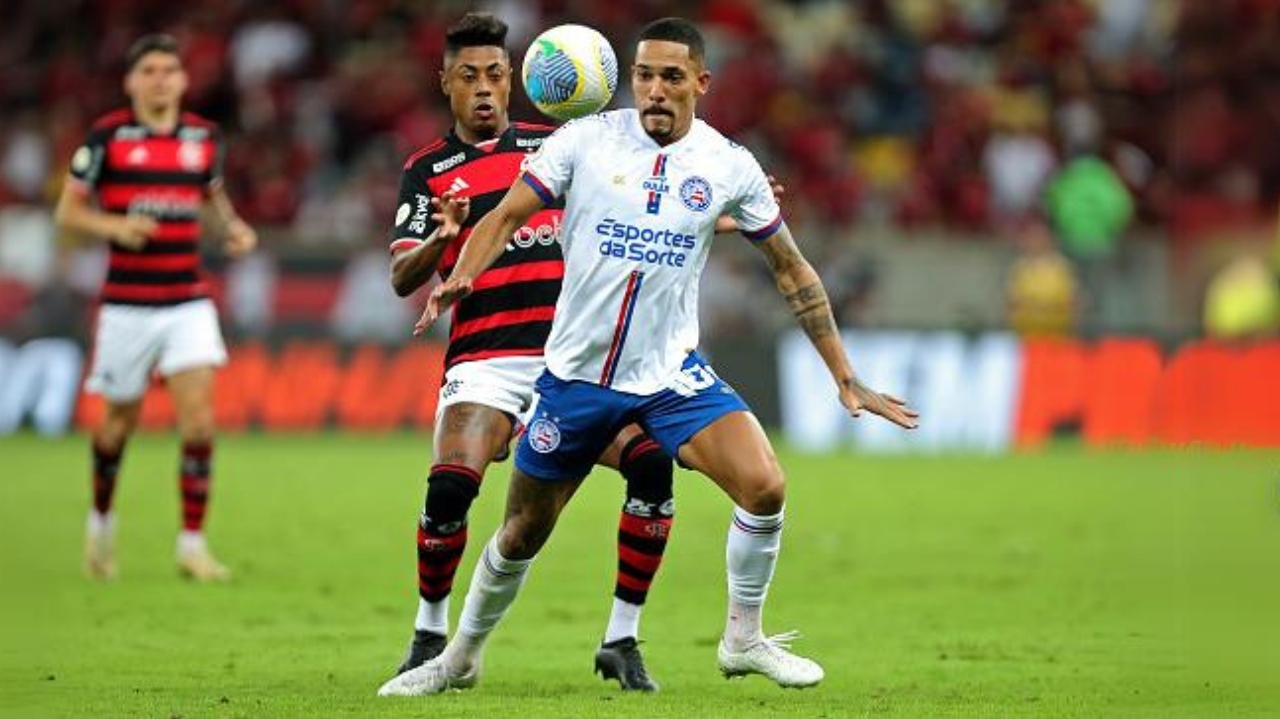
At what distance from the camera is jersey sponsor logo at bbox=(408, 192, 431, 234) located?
9.74 meters

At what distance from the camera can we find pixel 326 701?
9211 mm

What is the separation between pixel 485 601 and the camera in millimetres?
9531

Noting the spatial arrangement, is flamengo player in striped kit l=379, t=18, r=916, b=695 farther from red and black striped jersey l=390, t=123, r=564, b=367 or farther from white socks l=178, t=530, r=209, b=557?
white socks l=178, t=530, r=209, b=557

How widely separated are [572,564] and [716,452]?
6.20 m

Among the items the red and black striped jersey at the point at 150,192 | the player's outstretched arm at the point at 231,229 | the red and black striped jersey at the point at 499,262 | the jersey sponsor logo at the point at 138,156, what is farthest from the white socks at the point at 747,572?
the jersey sponsor logo at the point at 138,156

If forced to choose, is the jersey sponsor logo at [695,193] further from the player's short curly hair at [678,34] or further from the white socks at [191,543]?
the white socks at [191,543]

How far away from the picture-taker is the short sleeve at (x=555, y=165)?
9008 mm

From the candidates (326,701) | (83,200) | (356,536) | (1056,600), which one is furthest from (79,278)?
(326,701)

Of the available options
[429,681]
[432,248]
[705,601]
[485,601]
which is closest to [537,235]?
[432,248]

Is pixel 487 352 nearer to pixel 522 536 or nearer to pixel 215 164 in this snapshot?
pixel 522 536

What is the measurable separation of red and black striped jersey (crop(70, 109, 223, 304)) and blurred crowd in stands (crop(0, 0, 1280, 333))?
11.4m

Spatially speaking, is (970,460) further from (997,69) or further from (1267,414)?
(997,69)

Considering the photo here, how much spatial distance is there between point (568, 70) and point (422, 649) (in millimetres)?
2517

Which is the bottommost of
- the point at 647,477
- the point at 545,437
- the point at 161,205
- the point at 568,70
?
the point at 647,477
